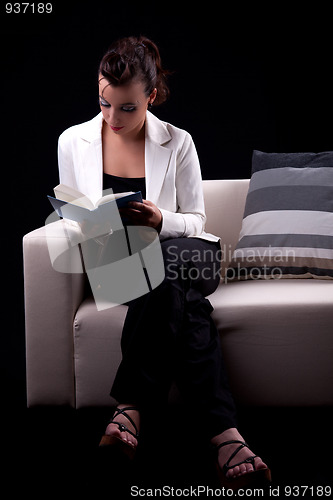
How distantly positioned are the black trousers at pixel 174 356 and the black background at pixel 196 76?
1.31 m

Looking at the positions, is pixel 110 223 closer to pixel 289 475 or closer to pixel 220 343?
pixel 220 343

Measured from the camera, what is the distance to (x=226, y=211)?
8.10ft

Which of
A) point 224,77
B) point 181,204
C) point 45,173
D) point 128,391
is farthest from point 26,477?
point 224,77

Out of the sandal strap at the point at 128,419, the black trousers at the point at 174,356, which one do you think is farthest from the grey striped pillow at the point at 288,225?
the sandal strap at the point at 128,419

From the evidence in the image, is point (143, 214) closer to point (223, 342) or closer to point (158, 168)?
point (158, 168)

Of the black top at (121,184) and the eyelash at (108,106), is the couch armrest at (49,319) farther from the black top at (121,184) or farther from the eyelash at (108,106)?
the eyelash at (108,106)

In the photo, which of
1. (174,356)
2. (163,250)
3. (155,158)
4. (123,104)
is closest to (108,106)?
(123,104)

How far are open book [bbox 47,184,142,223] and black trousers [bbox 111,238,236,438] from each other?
0.81 feet

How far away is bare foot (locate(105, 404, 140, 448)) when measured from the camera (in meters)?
1.59

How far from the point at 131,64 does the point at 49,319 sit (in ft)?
2.77

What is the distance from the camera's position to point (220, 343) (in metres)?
1.83

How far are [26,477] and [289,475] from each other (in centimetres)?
69

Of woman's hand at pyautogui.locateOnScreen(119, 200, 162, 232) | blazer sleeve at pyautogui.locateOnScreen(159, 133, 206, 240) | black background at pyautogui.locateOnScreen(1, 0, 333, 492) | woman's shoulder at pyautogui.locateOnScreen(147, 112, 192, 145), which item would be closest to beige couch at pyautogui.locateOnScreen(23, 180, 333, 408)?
woman's hand at pyautogui.locateOnScreen(119, 200, 162, 232)

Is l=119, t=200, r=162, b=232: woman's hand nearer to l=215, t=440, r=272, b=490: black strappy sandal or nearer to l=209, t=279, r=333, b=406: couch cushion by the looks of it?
l=209, t=279, r=333, b=406: couch cushion
